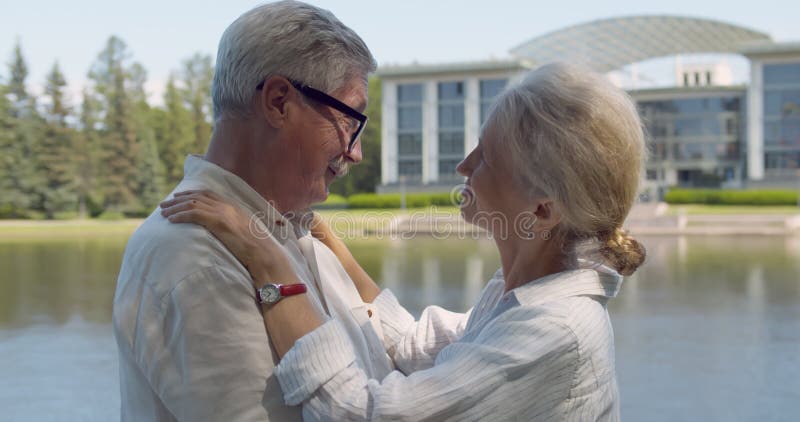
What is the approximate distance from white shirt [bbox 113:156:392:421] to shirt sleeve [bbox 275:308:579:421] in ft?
0.19

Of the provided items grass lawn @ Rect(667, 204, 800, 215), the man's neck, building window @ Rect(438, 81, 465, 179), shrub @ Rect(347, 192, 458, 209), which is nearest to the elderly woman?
the man's neck

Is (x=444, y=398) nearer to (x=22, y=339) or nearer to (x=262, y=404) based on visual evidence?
(x=262, y=404)

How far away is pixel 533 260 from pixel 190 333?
2.34ft

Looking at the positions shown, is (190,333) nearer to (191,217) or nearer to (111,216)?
(191,217)

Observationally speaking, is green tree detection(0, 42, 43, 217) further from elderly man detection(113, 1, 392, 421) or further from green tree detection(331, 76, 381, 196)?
elderly man detection(113, 1, 392, 421)

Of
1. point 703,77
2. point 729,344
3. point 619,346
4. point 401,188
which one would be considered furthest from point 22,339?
point 703,77

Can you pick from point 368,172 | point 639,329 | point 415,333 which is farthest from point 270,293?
point 368,172

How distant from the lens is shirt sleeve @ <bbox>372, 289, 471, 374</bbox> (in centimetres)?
204

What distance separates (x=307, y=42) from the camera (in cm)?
150

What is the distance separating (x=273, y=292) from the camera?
1.42 meters

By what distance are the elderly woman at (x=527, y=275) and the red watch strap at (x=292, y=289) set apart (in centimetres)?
2

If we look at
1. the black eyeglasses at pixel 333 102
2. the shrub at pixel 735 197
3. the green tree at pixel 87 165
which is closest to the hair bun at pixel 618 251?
the black eyeglasses at pixel 333 102

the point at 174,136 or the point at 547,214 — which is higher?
the point at 174,136

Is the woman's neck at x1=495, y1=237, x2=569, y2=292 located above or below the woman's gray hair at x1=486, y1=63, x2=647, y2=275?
below
